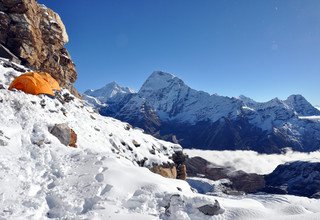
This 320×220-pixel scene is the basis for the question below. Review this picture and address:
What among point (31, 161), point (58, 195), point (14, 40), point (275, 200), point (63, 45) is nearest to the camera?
point (58, 195)

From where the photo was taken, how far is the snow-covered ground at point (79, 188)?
682 inches

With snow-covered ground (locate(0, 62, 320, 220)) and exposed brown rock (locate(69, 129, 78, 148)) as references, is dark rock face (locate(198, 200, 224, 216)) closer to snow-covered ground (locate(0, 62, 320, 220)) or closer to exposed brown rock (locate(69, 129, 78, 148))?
snow-covered ground (locate(0, 62, 320, 220))

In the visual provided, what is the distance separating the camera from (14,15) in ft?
179

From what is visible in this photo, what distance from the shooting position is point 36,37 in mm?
56625

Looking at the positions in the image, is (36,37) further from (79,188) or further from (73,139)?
(79,188)

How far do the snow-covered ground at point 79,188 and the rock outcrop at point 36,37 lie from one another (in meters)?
26.0

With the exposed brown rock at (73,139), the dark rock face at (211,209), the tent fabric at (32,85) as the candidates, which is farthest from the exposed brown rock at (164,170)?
the dark rock face at (211,209)

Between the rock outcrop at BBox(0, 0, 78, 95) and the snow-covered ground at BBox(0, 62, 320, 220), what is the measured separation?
85.4ft

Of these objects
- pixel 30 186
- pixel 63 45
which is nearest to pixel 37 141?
pixel 30 186

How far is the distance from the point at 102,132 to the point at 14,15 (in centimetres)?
2644

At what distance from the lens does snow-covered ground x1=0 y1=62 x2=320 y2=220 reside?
1731 cm

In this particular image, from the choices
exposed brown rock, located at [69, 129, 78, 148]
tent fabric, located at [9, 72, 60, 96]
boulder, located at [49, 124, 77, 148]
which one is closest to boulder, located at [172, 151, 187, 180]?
tent fabric, located at [9, 72, 60, 96]

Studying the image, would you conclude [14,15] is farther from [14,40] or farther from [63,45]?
[63,45]

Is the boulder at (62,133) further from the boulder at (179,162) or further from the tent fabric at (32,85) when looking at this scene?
the boulder at (179,162)
